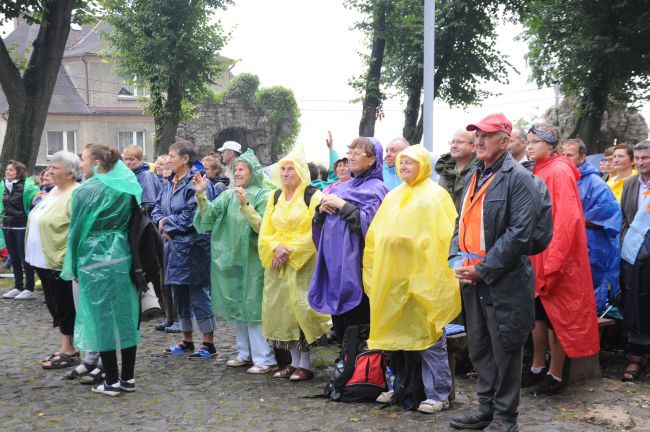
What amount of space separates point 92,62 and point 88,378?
44.6 meters

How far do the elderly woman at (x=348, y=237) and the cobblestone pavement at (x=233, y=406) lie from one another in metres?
0.73

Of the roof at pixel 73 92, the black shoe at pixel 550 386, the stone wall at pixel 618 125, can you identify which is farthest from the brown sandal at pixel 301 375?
the roof at pixel 73 92

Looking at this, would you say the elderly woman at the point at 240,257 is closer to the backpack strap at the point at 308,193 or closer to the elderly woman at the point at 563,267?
the backpack strap at the point at 308,193

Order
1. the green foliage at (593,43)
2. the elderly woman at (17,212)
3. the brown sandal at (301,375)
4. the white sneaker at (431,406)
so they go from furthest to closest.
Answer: the green foliage at (593,43), the elderly woman at (17,212), the brown sandal at (301,375), the white sneaker at (431,406)

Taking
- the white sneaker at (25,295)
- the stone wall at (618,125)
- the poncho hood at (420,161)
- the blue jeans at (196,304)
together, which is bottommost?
the white sneaker at (25,295)

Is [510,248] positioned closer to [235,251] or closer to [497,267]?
[497,267]

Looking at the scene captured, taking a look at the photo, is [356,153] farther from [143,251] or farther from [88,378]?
[88,378]

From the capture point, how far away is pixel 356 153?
5805mm

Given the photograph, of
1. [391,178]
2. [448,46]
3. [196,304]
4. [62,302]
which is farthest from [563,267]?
[448,46]

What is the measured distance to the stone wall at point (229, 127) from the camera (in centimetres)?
3712

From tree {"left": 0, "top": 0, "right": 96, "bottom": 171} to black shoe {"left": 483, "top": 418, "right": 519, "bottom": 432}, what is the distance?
12.3 meters

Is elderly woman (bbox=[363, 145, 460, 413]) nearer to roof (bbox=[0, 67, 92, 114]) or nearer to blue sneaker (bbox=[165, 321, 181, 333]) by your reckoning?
blue sneaker (bbox=[165, 321, 181, 333])

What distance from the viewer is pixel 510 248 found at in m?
4.32

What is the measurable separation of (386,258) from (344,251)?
0.56 meters
